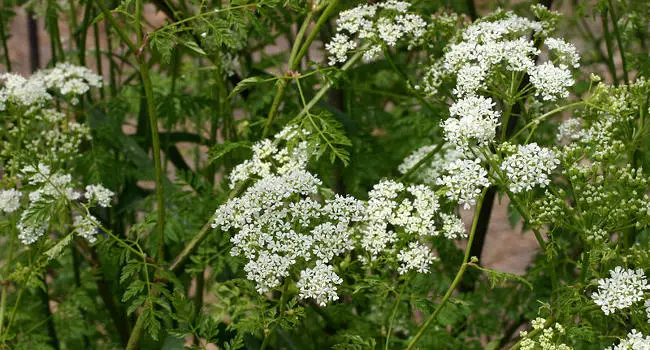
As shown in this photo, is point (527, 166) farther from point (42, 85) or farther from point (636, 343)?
point (42, 85)

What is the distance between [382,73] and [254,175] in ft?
7.33

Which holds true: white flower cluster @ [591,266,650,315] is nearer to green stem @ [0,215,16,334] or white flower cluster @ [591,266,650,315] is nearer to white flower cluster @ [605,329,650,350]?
white flower cluster @ [605,329,650,350]

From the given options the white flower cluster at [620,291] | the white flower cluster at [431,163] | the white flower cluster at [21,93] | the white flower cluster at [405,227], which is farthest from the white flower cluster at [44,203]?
the white flower cluster at [620,291]

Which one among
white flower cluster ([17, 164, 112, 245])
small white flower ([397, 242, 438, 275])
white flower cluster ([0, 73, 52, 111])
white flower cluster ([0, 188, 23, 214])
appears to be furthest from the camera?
white flower cluster ([0, 73, 52, 111])

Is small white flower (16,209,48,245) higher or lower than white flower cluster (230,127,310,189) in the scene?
lower

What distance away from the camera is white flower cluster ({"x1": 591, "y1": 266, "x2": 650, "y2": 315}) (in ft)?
6.98

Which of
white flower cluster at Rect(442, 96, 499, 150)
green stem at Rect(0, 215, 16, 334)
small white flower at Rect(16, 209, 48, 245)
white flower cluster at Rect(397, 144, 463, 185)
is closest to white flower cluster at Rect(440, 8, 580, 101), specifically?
white flower cluster at Rect(442, 96, 499, 150)

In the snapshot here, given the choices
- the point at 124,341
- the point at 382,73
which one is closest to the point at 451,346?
the point at 124,341

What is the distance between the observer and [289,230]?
237cm

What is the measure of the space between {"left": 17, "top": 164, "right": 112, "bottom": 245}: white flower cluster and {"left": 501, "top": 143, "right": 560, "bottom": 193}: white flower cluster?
53.9 inches

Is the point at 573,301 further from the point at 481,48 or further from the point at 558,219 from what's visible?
the point at 481,48

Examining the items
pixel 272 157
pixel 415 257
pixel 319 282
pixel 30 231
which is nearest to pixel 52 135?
pixel 30 231

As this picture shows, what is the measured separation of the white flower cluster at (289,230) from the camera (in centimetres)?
227

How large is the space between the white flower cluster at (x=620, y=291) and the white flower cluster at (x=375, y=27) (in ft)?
3.41
